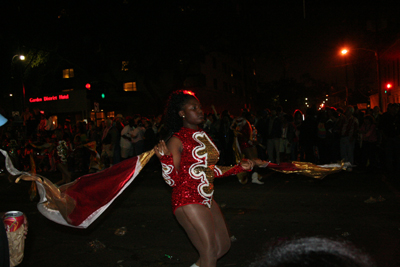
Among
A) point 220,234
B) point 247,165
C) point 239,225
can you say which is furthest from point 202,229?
point 239,225

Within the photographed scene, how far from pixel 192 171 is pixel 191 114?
22.8 inches

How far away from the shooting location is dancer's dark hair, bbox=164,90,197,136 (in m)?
3.53

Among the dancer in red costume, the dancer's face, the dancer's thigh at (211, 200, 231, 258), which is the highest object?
the dancer's face

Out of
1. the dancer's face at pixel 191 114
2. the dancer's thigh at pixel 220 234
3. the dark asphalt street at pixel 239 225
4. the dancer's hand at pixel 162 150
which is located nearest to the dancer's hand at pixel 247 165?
the dancer's thigh at pixel 220 234

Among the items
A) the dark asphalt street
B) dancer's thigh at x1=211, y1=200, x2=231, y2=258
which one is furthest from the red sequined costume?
the dark asphalt street

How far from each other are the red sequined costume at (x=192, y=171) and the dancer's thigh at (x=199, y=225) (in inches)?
2.4

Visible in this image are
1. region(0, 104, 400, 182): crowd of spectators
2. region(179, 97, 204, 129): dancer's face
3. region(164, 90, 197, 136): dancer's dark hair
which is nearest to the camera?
region(179, 97, 204, 129): dancer's face

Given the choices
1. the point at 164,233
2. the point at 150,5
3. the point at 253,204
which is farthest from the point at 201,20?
the point at 164,233

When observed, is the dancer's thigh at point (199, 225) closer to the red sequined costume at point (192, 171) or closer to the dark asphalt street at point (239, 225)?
the red sequined costume at point (192, 171)

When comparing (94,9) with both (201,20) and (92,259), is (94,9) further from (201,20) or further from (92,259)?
(92,259)

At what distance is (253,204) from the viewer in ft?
23.2

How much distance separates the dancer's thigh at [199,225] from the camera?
3.04 metres

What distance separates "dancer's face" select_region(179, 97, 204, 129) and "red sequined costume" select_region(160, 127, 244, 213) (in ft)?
0.27

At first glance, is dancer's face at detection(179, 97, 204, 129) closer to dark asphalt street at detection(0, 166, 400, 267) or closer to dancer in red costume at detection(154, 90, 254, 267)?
dancer in red costume at detection(154, 90, 254, 267)
